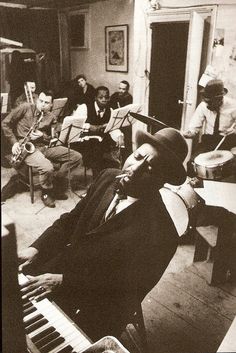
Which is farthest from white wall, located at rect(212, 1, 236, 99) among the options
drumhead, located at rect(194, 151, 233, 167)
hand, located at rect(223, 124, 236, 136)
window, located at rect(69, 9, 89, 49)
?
window, located at rect(69, 9, 89, 49)

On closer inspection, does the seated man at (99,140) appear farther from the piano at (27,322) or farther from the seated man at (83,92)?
the piano at (27,322)

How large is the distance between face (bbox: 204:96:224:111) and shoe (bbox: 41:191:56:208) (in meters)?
2.85

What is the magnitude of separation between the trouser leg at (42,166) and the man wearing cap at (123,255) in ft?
10.9

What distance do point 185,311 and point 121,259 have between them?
1.57 m

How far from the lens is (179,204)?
3.66m

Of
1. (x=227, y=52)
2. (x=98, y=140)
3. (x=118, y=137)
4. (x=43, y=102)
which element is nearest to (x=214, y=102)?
(x=227, y=52)

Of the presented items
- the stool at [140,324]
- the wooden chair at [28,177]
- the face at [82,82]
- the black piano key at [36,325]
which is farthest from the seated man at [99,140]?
the black piano key at [36,325]

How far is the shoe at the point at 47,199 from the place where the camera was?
17.9 feet

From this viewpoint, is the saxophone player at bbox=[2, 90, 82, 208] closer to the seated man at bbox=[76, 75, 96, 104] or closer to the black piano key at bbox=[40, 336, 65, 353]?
the seated man at bbox=[76, 75, 96, 104]

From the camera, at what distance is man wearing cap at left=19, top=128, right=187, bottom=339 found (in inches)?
79.7

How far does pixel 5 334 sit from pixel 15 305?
0.09m

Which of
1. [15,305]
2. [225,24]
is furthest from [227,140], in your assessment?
[15,305]

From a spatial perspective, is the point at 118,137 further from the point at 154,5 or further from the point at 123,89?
the point at 154,5

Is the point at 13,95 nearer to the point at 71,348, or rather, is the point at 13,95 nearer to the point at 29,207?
the point at 29,207
